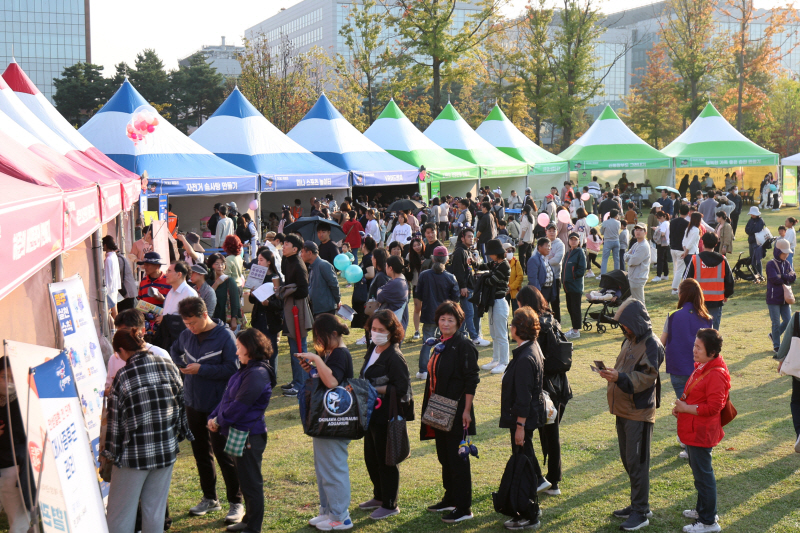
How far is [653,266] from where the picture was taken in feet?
56.6

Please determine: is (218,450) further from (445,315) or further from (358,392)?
(445,315)

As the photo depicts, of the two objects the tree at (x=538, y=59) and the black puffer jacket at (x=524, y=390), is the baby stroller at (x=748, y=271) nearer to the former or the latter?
the black puffer jacket at (x=524, y=390)

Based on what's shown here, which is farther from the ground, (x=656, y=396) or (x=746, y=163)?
(x=746, y=163)

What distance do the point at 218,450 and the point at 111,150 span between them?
13505 millimetres

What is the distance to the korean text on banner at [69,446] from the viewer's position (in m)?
3.17

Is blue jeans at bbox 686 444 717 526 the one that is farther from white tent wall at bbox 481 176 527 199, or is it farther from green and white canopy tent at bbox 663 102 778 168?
white tent wall at bbox 481 176 527 199

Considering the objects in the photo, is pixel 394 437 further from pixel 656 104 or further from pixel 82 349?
pixel 656 104

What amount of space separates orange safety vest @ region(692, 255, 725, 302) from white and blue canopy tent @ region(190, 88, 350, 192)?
12239 mm

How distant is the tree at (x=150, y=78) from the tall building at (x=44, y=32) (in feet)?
126

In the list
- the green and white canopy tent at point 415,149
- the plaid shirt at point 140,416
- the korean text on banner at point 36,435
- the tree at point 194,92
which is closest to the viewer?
the korean text on banner at point 36,435

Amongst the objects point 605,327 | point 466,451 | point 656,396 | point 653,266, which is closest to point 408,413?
point 466,451

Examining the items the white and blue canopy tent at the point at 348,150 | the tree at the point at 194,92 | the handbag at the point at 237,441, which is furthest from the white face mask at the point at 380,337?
the tree at the point at 194,92

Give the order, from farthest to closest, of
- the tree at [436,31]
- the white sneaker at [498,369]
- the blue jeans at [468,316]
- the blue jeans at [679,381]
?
the tree at [436,31], the blue jeans at [468,316], the white sneaker at [498,369], the blue jeans at [679,381]

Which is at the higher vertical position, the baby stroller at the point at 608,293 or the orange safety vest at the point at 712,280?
the orange safety vest at the point at 712,280
